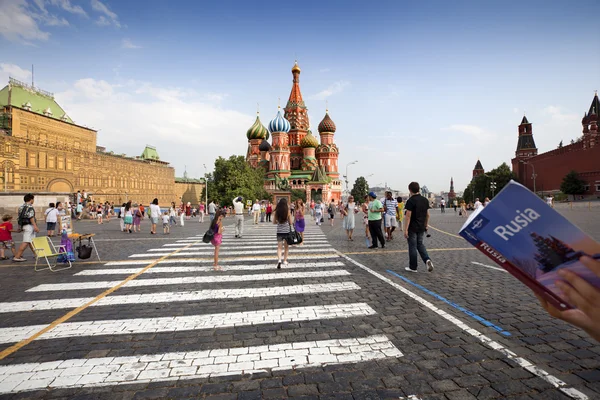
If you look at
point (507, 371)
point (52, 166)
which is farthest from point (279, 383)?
point (52, 166)

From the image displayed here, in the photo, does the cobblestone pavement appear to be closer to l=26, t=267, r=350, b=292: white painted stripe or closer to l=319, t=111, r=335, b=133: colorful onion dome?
l=26, t=267, r=350, b=292: white painted stripe

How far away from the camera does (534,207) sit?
173 cm

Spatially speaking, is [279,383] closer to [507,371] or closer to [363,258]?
[507,371]

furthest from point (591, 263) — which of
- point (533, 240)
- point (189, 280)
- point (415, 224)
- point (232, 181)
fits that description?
point (232, 181)

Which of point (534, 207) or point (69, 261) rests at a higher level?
point (534, 207)

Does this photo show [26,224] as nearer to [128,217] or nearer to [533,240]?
[128,217]

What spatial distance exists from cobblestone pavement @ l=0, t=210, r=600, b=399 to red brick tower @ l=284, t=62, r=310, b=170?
67.3 m

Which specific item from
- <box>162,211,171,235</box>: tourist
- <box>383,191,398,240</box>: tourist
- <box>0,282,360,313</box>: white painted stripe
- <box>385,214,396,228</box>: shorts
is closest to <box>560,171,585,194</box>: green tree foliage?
<box>383,191,398,240</box>: tourist

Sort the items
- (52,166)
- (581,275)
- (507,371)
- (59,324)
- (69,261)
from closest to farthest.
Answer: (581,275), (507,371), (59,324), (69,261), (52,166)

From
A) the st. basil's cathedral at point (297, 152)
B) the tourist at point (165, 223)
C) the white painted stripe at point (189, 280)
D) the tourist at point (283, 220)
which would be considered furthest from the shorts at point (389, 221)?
the st. basil's cathedral at point (297, 152)

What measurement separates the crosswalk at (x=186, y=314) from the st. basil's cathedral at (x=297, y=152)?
56.7 metres

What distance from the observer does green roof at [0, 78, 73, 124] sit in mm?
46425

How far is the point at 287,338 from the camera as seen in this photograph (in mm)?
3998

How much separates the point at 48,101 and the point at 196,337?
68.8 m
